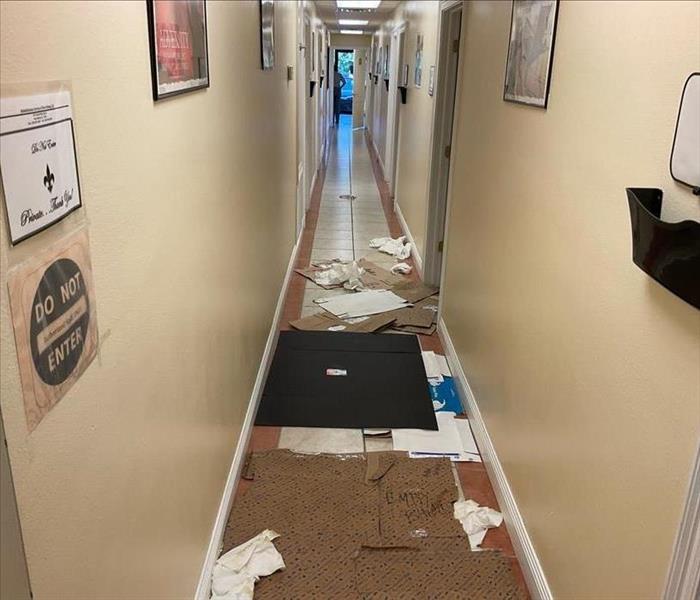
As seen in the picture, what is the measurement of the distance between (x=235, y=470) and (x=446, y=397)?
1307 millimetres

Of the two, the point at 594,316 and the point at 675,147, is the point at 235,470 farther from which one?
the point at 675,147

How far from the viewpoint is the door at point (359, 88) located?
17.9m

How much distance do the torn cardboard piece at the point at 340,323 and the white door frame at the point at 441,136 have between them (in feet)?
1.59

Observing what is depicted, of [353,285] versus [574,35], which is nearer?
[574,35]

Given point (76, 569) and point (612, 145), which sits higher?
point (612, 145)

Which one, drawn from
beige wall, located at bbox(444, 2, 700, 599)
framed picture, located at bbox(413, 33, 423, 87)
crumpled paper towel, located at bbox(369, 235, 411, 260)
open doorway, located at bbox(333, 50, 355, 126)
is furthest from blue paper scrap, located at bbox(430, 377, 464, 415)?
open doorway, located at bbox(333, 50, 355, 126)

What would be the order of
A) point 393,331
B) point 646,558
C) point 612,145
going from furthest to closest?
point 393,331, point 612,145, point 646,558

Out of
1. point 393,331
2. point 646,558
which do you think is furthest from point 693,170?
point 393,331

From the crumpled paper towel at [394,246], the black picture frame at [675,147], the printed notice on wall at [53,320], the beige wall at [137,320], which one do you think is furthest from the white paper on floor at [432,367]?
the printed notice on wall at [53,320]

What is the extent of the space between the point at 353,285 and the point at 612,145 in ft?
11.4

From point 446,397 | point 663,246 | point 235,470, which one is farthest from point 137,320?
point 446,397

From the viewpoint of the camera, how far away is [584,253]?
168 cm

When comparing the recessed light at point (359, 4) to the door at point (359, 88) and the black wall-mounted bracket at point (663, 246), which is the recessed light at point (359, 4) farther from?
the door at point (359, 88)

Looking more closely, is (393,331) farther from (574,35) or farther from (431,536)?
(574,35)
